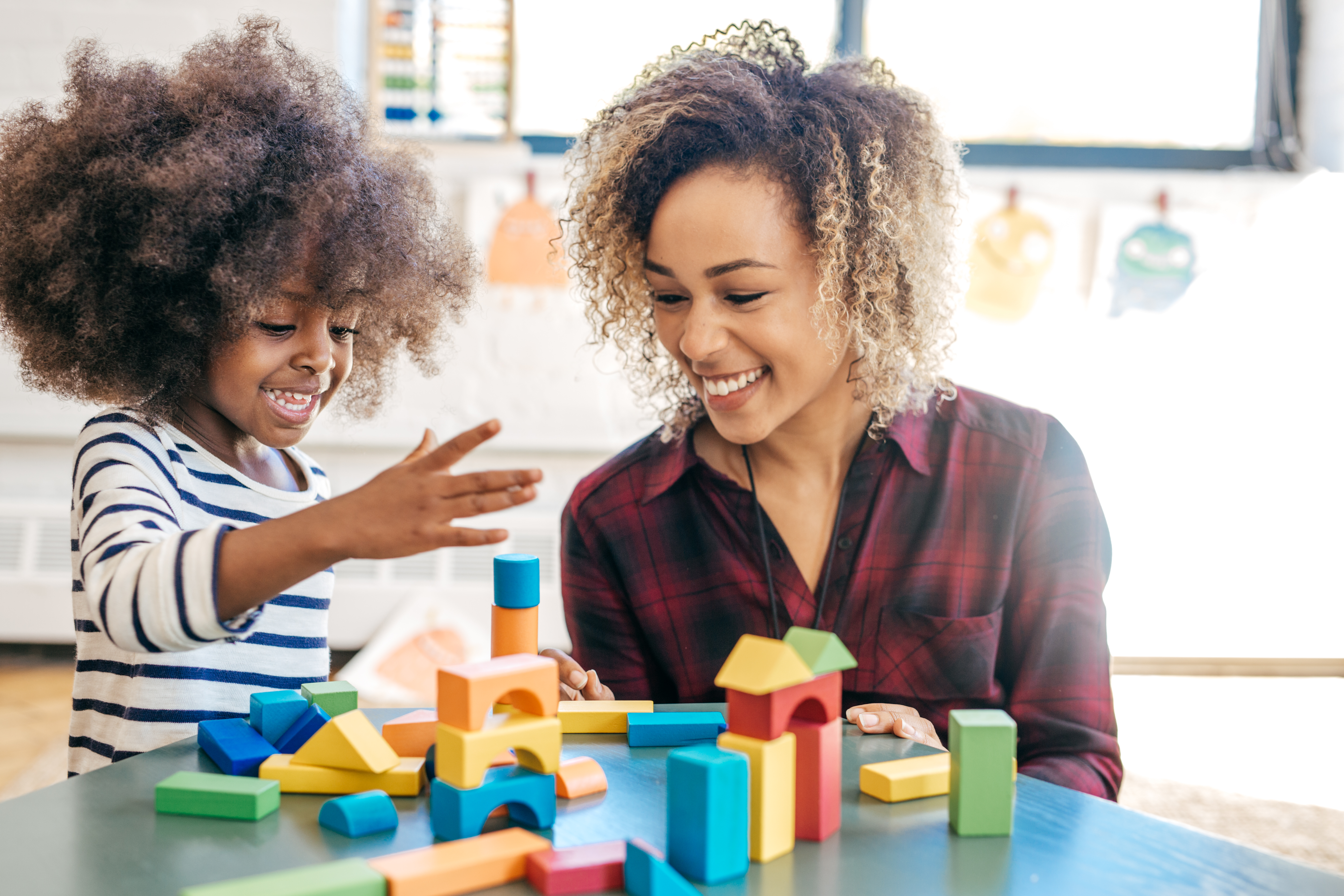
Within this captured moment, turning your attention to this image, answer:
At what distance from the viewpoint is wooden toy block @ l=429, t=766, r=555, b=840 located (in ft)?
1.88

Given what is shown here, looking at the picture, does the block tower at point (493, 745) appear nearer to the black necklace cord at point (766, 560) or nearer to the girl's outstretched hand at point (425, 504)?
the girl's outstretched hand at point (425, 504)

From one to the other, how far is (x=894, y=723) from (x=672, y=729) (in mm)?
183

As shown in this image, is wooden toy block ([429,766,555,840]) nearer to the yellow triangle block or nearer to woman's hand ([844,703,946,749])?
the yellow triangle block

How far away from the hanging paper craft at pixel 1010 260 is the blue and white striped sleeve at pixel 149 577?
2.33m

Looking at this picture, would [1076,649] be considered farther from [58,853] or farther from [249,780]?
[58,853]

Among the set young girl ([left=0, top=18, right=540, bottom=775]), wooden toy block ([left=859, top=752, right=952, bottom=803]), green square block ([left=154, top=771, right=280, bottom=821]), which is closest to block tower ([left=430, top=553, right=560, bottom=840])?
green square block ([left=154, top=771, right=280, bottom=821])

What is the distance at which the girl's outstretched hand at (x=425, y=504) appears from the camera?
59cm

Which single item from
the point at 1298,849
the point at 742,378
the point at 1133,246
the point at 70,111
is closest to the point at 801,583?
the point at 742,378

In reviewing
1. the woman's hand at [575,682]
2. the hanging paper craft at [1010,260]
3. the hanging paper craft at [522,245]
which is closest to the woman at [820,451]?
the woman's hand at [575,682]

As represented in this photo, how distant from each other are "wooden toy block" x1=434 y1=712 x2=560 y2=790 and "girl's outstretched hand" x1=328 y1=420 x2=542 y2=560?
0.36 feet

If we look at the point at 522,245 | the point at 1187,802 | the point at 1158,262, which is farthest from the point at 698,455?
the point at 1158,262

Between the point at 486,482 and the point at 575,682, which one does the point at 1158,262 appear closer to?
the point at 575,682

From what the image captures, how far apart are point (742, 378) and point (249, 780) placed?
607mm

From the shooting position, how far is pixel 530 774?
606mm
